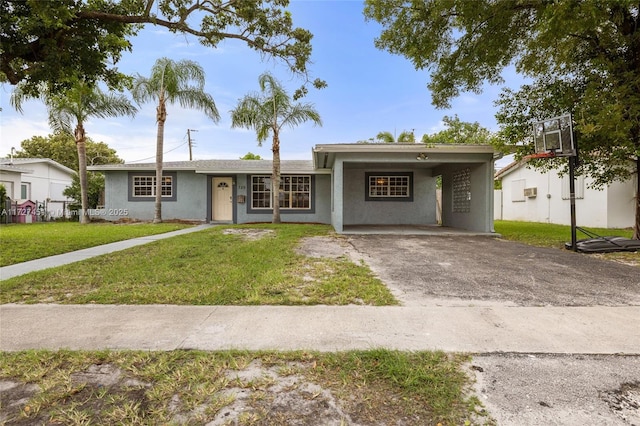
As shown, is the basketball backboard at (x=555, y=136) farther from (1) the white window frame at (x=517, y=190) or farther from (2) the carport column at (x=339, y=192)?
(1) the white window frame at (x=517, y=190)

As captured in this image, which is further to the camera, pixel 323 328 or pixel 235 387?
pixel 323 328

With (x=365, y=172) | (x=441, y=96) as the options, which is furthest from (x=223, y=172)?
(x=441, y=96)

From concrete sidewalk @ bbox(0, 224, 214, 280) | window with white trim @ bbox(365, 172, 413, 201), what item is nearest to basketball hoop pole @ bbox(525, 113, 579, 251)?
window with white trim @ bbox(365, 172, 413, 201)

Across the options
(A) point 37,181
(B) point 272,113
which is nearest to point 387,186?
(B) point 272,113

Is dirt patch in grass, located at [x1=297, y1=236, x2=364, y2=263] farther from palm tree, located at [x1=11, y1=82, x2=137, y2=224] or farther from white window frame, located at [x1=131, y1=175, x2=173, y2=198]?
palm tree, located at [x1=11, y1=82, x2=137, y2=224]

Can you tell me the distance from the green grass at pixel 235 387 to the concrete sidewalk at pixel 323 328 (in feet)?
0.70

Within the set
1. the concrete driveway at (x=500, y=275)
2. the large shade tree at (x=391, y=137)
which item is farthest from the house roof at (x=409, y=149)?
the large shade tree at (x=391, y=137)

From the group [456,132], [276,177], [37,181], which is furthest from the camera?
[456,132]

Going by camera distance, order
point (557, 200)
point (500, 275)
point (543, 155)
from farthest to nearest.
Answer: point (557, 200)
point (543, 155)
point (500, 275)

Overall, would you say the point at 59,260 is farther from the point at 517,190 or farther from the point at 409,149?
the point at 517,190

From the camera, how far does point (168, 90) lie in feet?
45.9

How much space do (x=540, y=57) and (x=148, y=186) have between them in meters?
15.9

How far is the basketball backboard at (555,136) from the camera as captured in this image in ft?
25.0

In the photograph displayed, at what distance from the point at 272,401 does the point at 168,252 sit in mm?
5877
